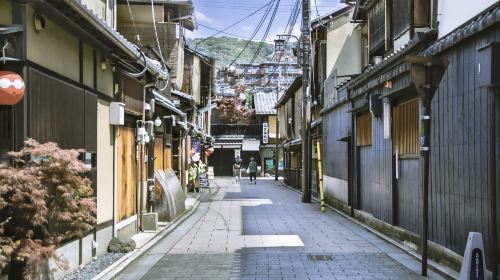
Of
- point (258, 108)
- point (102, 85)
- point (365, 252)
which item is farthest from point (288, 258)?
point (258, 108)

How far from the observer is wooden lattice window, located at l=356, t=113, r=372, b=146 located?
1741 centimetres

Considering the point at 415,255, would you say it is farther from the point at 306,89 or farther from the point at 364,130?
the point at 306,89

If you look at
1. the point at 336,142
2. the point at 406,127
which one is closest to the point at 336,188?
the point at 336,142

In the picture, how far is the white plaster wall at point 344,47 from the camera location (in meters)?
26.1

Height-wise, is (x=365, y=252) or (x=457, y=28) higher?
(x=457, y=28)

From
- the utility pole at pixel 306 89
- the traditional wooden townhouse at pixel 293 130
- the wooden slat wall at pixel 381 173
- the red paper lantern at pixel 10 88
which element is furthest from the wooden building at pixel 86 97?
the traditional wooden townhouse at pixel 293 130

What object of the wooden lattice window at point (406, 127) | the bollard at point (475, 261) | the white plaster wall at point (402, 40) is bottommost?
the bollard at point (475, 261)

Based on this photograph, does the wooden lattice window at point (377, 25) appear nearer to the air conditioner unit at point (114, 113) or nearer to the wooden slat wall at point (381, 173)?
the wooden slat wall at point (381, 173)

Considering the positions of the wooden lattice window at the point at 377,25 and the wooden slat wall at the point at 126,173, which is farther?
the wooden lattice window at the point at 377,25

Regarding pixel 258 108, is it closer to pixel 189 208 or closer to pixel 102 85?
pixel 189 208

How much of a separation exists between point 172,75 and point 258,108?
40.5 meters

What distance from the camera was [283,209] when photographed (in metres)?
22.9

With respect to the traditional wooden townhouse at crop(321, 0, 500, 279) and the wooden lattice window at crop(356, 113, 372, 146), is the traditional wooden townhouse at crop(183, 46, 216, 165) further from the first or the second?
the traditional wooden townhouse at crop(321, 0, 500, 279)

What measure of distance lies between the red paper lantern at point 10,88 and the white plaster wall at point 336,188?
1553cm
